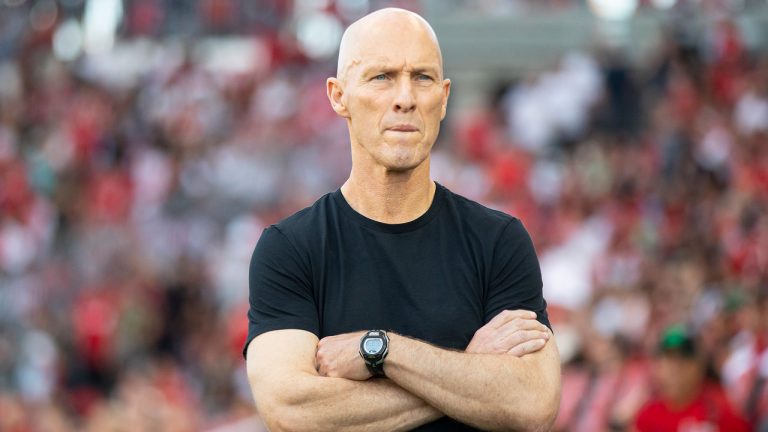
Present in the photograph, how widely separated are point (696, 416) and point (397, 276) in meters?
3.61

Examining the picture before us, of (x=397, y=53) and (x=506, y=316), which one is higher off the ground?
(x=397, y=53)

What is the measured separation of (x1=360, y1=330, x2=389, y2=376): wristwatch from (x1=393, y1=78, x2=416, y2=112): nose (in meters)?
0.62

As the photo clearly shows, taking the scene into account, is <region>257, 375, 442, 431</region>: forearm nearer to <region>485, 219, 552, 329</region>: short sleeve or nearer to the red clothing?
<region>485, 219, 552, 329</region>: short sleeve

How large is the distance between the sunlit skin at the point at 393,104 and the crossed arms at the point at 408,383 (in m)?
0.43

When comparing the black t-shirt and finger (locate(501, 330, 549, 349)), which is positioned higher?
the black t-shirt

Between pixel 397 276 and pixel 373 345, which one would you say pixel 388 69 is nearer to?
pixel 397 276

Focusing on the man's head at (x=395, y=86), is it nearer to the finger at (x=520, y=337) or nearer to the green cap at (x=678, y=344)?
the finger at (x=520, y=337)

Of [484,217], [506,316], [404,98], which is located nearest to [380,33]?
[404,98]

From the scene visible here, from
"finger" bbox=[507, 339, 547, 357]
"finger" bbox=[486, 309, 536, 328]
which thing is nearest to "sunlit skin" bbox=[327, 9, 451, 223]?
"finger" bbox=[486, 309, 536, 328]

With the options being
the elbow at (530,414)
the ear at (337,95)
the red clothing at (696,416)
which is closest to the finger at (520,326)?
the elbow at (530,414)

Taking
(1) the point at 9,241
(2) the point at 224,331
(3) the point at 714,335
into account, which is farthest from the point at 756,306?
(1) the point at 9,241

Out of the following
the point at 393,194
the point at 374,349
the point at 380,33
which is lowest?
the point at 374,349

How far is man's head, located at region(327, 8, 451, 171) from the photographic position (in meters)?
3.77

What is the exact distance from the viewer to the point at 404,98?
3.75m
